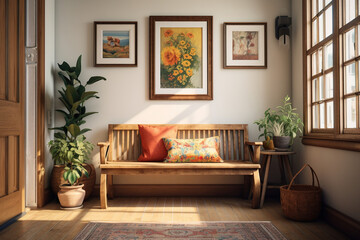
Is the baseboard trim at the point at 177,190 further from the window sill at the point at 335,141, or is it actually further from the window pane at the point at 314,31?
the window pane at the point at 314,31

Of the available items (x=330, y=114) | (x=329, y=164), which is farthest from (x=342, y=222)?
(x=330, y=114)

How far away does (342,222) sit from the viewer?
2480 mm

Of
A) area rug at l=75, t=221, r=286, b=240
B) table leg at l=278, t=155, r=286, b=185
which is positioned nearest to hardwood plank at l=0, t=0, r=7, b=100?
area rug at l=75, t=221, r=286, b=240

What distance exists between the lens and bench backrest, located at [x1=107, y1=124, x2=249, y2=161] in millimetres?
3684

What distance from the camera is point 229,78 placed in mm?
3787

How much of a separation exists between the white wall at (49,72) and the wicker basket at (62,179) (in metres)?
0.13

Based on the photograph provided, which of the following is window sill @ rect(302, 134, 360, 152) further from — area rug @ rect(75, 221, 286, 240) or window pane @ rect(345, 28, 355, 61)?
area rug @ rect(75, 221, 286, 240)

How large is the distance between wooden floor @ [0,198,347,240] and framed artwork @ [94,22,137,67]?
63.4 inches

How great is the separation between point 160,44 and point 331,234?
262 centimetres

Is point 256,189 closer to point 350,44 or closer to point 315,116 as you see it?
point 315,116

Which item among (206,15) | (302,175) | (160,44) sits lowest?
(302,175)

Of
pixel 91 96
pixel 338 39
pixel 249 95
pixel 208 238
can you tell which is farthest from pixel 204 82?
pixel 208 238

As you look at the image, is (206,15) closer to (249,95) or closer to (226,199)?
(249,95)

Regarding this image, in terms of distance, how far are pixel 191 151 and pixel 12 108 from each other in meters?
1.75
